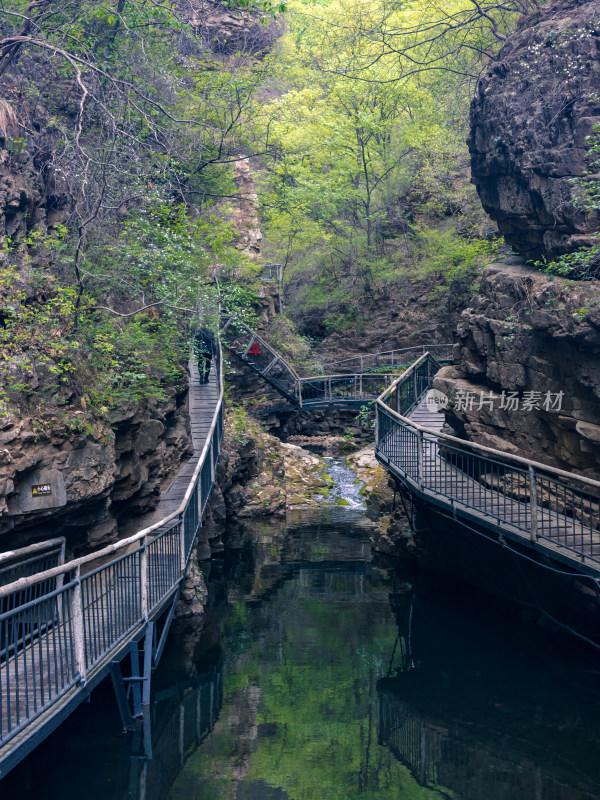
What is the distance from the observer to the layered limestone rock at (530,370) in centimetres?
883

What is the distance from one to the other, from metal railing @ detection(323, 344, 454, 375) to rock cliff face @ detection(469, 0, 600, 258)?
13781mm

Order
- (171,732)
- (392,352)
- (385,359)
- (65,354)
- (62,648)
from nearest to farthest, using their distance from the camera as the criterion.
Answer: (62,648) → (171,732) → (65,354) → (392,352) → (385,359)

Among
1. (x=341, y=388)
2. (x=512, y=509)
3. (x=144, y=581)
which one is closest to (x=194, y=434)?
(x=144, y=581)

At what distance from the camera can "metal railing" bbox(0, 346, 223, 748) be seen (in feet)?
15.6

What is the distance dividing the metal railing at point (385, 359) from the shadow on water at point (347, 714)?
1450 cm

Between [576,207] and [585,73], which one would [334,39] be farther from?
[576,207]

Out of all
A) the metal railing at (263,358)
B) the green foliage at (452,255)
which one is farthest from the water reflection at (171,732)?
the green foliage at (452,255)

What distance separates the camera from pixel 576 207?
9.44 metres

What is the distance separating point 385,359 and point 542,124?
1690 centimetres

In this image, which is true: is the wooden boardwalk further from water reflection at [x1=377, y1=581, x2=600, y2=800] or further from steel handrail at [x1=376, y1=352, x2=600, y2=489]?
water reflection at [x1=377, y1=581, x2=600, y2=800]

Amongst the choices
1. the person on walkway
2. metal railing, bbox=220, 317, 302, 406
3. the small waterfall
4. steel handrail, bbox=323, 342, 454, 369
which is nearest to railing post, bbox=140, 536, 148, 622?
the person on walkway

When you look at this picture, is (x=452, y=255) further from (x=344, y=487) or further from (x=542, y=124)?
(x=542, y=124)

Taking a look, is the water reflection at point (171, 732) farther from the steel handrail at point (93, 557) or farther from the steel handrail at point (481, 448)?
the steel handrail at point (481, 448)

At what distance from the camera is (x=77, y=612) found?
5406 mm
